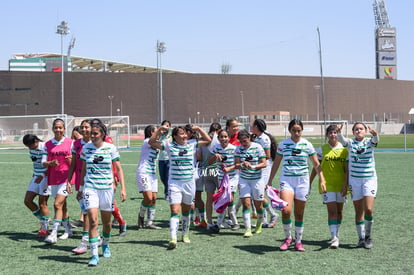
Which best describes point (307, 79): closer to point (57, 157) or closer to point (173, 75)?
point (173, 75)

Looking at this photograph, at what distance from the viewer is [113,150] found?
656 centimetres

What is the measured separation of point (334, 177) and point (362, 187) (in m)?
0.41

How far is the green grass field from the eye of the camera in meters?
6.00

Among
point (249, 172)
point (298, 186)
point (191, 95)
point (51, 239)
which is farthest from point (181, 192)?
point (191, 95)

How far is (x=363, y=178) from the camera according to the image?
22.9ft

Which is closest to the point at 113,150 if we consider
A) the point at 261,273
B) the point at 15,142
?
the point at 261,273

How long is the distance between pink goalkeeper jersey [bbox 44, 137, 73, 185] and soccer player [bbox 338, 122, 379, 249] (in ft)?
13.4

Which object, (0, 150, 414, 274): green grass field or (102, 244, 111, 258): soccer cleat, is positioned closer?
(0, 150, 414, 274): green grass field

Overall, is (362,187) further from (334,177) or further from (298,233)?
(298,233)

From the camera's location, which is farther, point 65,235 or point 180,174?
point 65,235

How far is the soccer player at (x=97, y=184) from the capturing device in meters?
6.20

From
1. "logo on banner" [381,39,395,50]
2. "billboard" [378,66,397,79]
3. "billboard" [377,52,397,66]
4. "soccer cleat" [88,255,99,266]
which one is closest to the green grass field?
"soccer cleat" [88,255,99,266]

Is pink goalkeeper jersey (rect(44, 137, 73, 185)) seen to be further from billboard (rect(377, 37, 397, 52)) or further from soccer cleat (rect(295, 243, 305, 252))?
billboard (rect(377, 37, 397, 52))

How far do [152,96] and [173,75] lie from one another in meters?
5.59
